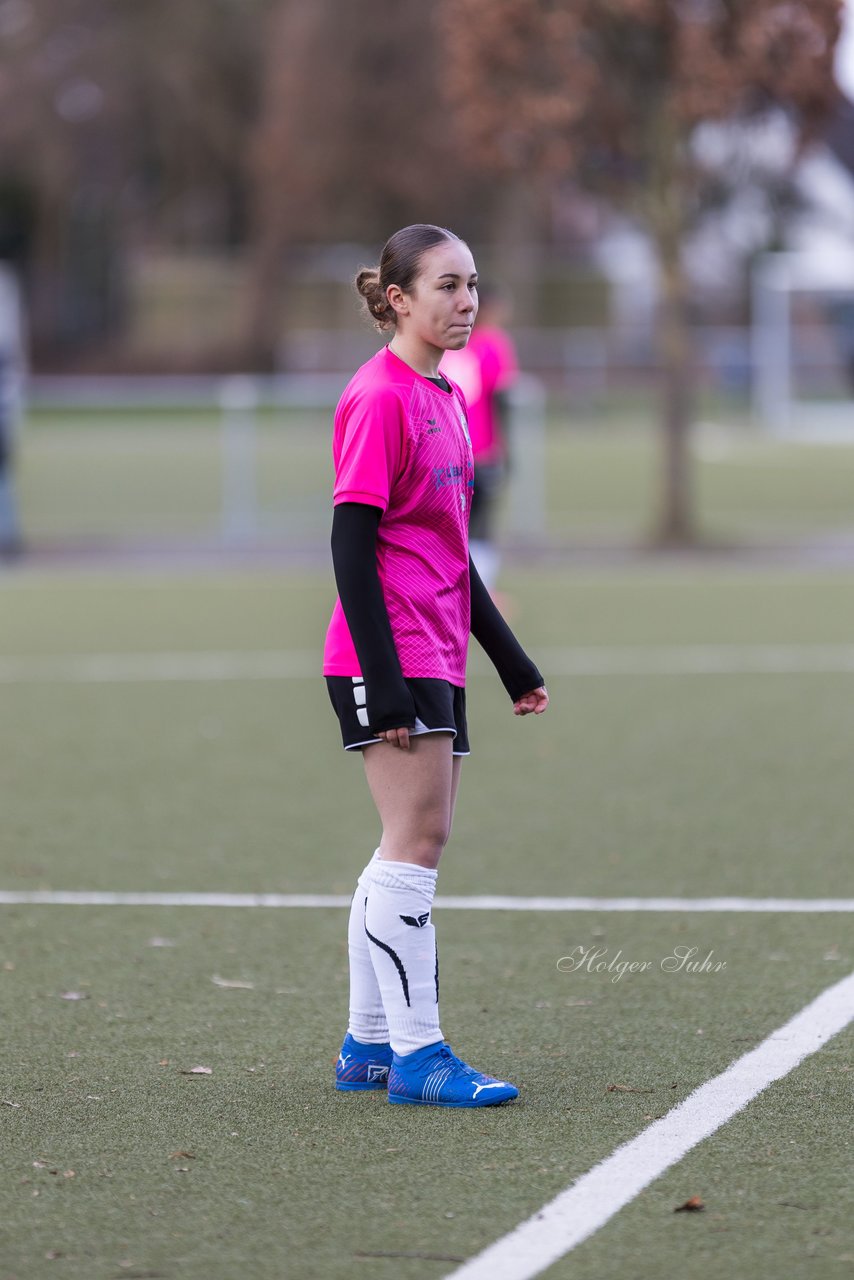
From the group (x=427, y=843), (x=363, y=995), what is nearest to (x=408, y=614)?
(x=427, y=843)

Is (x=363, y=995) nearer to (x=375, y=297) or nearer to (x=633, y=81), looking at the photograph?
(x=375, y=297)

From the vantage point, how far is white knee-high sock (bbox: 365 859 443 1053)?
183 inches

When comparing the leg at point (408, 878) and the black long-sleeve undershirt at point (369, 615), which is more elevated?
the black long-sleeve undershirt at point (369, 615)

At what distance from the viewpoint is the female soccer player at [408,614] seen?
14.8 ft

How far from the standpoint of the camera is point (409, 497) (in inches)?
182

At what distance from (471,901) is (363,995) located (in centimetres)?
203

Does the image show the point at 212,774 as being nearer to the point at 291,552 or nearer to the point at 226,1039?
the point at 226,1039

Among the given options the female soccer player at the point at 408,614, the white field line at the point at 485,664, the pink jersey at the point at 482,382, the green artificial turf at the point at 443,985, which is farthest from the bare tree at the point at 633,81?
the female soccer player at the point at 408,614

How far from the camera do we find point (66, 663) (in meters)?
13.4

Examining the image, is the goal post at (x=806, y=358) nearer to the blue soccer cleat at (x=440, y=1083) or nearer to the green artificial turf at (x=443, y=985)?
the green artificial turf at (x=443, y=985)

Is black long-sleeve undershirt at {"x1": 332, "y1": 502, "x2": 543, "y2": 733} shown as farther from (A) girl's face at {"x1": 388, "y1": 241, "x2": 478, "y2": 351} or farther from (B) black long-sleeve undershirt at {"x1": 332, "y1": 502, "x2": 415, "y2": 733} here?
(A) girl's face at {"x1": 388, "y1": 241, "x2": 478, "y2": 351}

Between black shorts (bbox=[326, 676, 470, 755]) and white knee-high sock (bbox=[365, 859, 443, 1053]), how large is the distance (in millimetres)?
300
